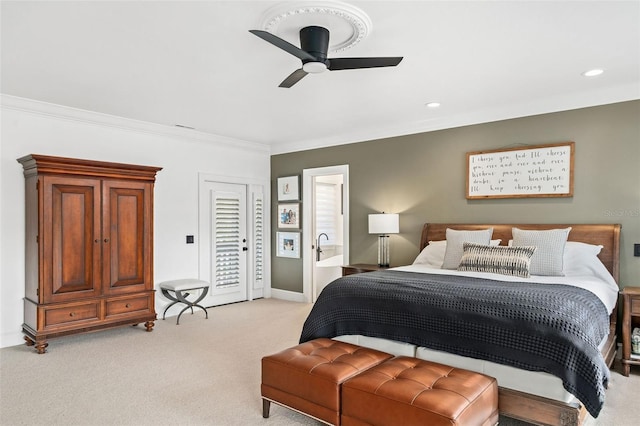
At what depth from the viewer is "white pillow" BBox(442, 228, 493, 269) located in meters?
4.21

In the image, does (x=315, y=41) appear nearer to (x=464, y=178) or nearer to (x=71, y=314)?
(x=464, y=178)

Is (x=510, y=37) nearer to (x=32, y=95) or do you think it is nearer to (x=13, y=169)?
(x=32, y=95)

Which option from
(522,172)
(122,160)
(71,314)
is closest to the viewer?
(71,314)

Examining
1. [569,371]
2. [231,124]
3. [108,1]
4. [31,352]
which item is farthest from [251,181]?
[569,371]

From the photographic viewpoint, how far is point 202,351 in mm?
4016

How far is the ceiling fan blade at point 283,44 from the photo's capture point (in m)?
2.29

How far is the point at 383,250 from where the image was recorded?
550 cm

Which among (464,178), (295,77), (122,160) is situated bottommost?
(464,178)

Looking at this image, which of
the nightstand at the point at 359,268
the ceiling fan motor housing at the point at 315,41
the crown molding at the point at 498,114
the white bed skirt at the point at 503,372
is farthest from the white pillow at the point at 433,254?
the ceiling fan motor housing at the point at 315,41

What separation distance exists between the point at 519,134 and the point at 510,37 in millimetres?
1849

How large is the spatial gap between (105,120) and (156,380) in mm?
3092

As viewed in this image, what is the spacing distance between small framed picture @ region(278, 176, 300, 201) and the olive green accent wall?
4.5 inches

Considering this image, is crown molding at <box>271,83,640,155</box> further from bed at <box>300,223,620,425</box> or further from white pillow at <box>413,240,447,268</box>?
white pillow at <box>413,240,447,268</box>

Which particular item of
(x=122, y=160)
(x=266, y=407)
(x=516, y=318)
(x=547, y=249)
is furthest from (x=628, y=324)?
(x=122, y=160)
